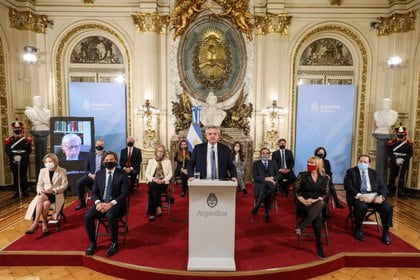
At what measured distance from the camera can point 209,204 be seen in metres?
3.62

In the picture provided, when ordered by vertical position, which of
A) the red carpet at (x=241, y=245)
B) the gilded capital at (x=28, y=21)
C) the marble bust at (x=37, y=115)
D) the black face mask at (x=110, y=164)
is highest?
the gilded capital at (x=28, y=21)

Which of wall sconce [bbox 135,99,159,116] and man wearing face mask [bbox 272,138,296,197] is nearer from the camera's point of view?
man wearing face mask [bbox 272,138,296,197]

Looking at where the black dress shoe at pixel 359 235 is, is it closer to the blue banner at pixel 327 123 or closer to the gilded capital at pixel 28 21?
the blue banner at pixel 327 123

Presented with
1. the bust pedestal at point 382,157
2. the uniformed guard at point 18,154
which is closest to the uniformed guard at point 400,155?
the bust pedestal at point 382,157

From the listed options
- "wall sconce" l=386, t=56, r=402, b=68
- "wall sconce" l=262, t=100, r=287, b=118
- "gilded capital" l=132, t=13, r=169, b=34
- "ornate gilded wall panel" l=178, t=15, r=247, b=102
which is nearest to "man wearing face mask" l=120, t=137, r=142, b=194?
"ornate gilded wall panel" l=178, t=15, r=247, b=102

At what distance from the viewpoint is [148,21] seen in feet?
27.5

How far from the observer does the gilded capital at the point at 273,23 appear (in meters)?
8.50

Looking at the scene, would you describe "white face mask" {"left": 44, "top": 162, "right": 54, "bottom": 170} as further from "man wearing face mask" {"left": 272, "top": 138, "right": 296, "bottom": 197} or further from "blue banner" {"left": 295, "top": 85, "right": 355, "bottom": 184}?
"blue banner" {"left": 295, "top": 85, "right": 355, "bottom": 184}

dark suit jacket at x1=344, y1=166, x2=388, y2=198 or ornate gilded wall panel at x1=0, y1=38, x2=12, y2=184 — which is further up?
ornate gilded wall panel at x1=0, y1=38, x2=12, y2=184

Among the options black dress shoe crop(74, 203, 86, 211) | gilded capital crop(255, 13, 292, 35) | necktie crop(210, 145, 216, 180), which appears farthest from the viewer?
gilded capital crop(255, 13, 292, 35)

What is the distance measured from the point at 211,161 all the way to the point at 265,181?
2.08 metres

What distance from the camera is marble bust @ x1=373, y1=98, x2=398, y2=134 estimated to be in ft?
25.8

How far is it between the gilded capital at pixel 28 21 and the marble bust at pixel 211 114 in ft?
17.2

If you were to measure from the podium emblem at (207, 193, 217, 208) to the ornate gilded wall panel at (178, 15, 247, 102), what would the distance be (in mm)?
5755
